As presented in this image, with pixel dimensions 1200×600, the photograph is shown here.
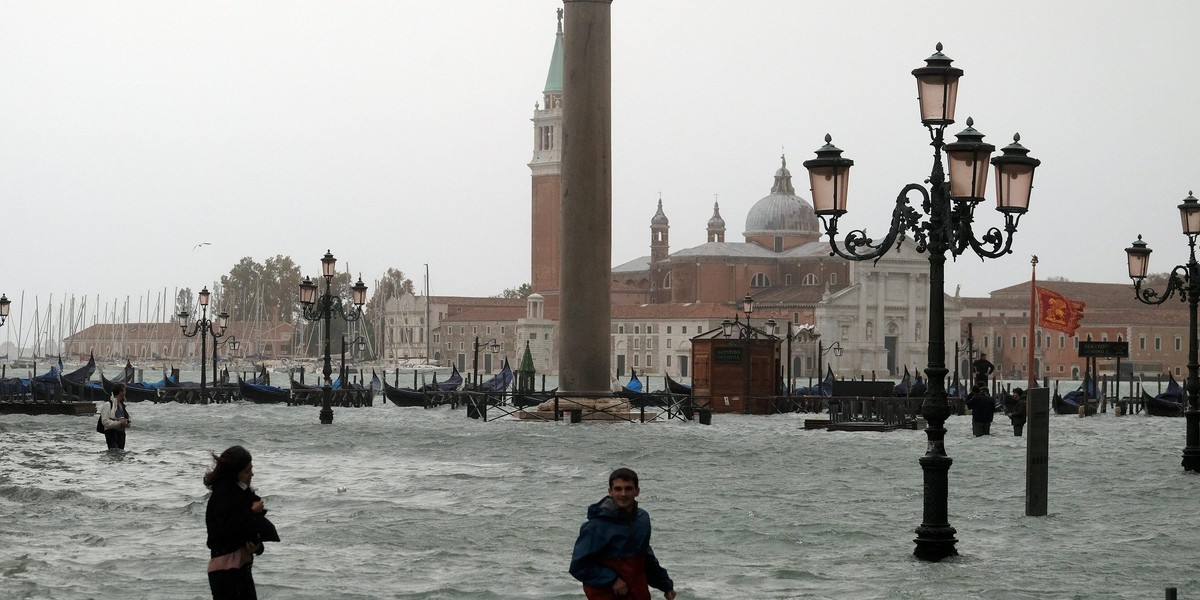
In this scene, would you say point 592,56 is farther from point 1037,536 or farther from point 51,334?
point 51,334

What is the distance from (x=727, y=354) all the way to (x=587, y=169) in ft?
32.6

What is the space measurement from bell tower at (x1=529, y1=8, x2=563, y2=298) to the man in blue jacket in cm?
7260

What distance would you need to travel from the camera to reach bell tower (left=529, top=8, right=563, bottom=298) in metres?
80.8

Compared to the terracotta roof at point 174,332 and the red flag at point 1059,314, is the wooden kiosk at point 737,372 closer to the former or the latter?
the red flag at point 1059,314

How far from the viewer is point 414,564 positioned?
876cm

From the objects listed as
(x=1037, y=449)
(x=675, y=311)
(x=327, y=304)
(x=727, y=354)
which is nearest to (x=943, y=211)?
(x=1037, y=449)

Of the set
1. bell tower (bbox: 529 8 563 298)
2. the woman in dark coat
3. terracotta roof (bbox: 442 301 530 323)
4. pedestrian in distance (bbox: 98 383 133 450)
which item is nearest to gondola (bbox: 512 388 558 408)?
pedestrian in distance (bbox: 98 383 133 450)

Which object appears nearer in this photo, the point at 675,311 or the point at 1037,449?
the point at 1037,449

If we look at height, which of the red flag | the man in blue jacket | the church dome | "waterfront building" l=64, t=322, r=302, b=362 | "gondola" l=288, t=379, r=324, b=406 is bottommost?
the man in blue jacket

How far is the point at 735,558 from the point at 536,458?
311 inches

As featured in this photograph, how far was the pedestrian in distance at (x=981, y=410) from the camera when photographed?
22191 mm

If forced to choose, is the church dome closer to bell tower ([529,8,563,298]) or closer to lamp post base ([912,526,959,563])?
bell tower ([529,8,563,298])

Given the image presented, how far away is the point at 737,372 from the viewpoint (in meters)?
30.8

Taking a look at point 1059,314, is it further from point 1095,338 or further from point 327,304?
point 1095,338
